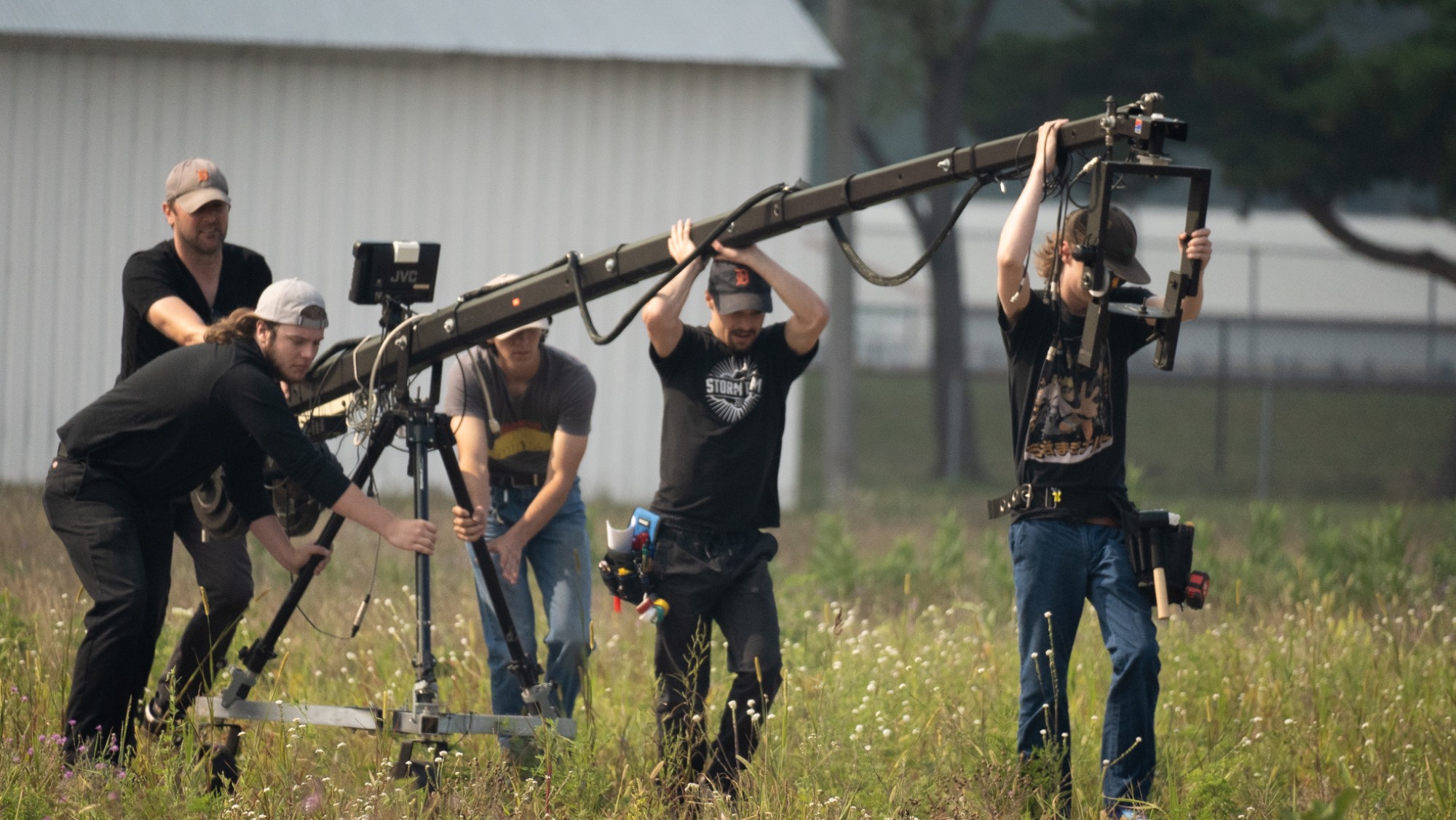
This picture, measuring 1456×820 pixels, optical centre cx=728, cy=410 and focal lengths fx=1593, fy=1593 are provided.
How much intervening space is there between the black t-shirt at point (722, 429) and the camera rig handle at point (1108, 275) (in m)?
1.46

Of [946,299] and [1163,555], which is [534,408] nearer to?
[1163,555]

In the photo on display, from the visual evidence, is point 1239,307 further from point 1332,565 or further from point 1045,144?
point 1045,144

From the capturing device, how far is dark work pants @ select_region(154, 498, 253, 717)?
18.7 feet

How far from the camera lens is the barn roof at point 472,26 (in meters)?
13.5

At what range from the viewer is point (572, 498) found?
6.49 m

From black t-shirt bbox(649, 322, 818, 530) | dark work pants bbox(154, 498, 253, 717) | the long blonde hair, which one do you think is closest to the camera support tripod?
dark work pants bbox(154, 498, 253, 717)

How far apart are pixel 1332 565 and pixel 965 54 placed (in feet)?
39.8

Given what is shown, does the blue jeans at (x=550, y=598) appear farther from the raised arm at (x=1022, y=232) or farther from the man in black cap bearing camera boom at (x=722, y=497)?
the raised arm at (x=1022, y=232)

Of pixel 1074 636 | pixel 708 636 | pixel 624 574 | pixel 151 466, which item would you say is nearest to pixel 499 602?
pixel 624 574

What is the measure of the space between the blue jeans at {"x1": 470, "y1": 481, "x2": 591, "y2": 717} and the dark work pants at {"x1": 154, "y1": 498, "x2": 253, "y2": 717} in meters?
0.87

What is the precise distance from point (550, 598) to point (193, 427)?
5.30ft

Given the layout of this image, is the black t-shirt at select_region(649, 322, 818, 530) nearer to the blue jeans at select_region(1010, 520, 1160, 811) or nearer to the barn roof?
the blue jeans at select_region(1010, 520, 1160, 811)

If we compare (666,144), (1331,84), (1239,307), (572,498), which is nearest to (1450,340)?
(1239,307)

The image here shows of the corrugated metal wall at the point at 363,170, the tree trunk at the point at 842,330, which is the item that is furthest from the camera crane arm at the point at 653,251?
the tree trunk at the point at 842,330
